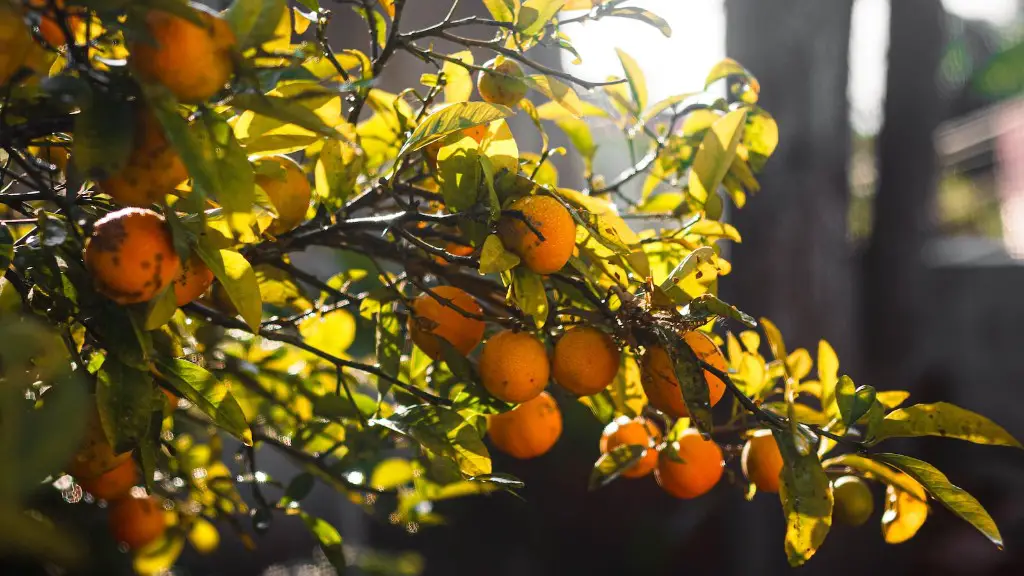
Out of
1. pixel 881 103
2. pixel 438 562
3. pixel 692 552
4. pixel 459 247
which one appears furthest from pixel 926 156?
pixel 459 247

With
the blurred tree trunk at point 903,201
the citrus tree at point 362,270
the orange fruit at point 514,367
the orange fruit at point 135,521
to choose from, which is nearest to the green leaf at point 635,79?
the citrus tree at point 362,270

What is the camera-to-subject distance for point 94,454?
0.41 metres

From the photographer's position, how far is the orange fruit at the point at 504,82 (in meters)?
0.47

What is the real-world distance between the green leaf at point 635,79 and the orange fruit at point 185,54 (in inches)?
12.8

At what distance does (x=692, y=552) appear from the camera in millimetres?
1675

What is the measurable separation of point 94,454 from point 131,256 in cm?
14

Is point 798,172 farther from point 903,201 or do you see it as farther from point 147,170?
point 147,170

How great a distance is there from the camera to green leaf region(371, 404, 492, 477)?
43 cm

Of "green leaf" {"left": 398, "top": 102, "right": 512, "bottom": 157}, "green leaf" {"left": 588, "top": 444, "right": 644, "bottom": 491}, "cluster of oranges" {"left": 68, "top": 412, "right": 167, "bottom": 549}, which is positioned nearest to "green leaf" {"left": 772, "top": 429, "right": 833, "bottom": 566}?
"green leaf" {"left": 588, "top": 444, "right": 644, "bottom": 491}

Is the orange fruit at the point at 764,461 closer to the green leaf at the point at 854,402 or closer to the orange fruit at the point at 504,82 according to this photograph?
the green leaf at the point at 854,402

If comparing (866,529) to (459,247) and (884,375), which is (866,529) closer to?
(884,375)

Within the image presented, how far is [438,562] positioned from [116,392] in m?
1.46

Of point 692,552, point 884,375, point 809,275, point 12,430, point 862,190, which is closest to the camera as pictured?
point 12,430

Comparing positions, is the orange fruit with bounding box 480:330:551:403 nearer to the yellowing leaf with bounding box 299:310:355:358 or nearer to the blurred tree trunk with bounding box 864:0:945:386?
the yellowing leaf with bounding box 299:310:355:358
